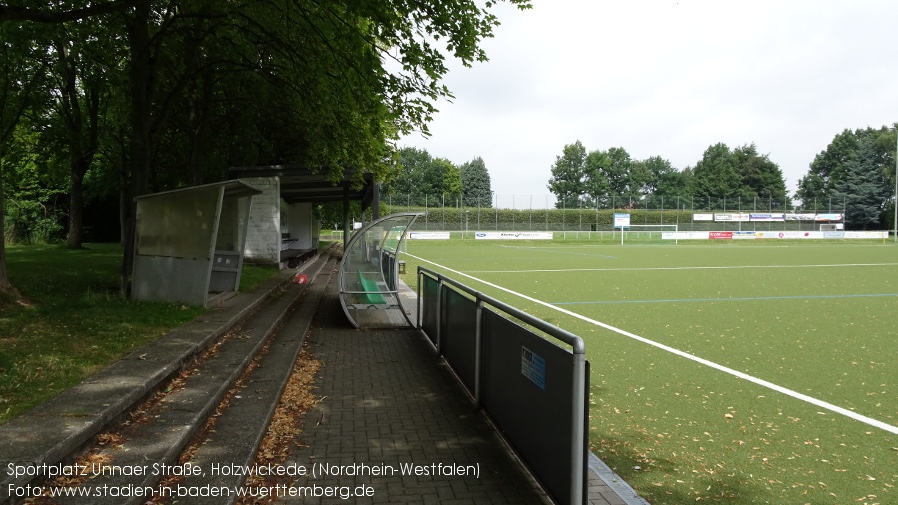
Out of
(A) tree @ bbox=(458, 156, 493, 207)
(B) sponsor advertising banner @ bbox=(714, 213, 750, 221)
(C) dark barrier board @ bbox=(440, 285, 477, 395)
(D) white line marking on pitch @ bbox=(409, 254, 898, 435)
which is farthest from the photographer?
(A) tree @ bbox=(458, 156, 493, 207)

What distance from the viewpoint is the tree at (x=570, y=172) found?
103m

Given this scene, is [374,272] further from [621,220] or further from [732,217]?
[732,217]

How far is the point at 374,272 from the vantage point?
36.6 feet

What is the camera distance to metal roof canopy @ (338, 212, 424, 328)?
409 inches

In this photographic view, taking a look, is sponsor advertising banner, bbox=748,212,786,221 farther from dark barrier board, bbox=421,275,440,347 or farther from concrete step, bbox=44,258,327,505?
concrete step, bbox=44,258,327,505

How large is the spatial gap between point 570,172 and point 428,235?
52.4 metres

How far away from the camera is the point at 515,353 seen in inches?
166

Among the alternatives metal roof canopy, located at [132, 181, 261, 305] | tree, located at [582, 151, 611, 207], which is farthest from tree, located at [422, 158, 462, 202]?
metal roof canopy, located at [132, 181, 261, 305]

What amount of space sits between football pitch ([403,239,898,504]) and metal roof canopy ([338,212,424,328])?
3226 millimetres

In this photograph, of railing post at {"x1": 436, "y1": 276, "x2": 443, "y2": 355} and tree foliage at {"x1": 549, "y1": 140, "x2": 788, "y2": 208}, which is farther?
tree foliage at {"x1": 549, "y1": 140, "x2": 788, "y2": 208}

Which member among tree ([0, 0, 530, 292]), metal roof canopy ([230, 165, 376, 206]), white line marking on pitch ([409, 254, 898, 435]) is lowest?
white line marking on pitch ([409, 254, 898, 435])

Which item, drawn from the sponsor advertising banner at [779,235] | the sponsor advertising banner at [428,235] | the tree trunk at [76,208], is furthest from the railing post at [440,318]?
the sponsor advertising banner at [779,235]

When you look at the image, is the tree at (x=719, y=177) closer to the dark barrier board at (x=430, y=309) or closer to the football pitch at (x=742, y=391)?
the football pitch at (x=742, y=391)

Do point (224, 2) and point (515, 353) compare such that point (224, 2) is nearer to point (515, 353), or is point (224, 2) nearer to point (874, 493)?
point (515, 353)
